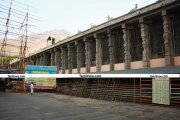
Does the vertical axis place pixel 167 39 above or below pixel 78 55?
above

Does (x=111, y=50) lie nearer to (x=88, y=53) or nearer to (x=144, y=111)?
(x=88, y=53)

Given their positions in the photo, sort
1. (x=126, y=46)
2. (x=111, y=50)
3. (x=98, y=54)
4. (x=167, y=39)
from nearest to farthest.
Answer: (x=167, y=39)
(x=126, y=46)
(x=111, y=50)
(x=98, y=54)

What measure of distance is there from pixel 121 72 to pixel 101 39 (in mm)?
7300

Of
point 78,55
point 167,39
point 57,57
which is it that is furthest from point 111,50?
point 57,57

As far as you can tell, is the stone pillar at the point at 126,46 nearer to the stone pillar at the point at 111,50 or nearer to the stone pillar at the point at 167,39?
the stone pillar at the point at 111,50

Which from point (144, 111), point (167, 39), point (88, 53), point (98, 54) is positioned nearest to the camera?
point (144, 111)

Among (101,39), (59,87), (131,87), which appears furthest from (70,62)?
(131,87)

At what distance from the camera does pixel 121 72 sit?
24.0 metres

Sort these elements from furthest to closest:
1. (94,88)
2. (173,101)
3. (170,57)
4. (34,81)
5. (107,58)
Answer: (34,81) → (107,58) → (94,88) → (170,57) → (173,101)

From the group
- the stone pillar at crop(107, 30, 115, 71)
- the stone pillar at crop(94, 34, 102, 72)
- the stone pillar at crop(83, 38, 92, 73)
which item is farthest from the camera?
the stone pillar at crop(83, 38, 92, 73)

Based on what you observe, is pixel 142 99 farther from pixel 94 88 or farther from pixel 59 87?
pixel 59 87

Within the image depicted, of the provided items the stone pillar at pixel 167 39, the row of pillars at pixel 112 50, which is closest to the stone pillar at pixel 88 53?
the row of pillars at pixel 112 50

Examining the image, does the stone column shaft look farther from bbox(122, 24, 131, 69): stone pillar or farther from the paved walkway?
the paved walkway

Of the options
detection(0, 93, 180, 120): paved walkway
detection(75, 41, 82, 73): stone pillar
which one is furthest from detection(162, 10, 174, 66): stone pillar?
detection(75, 41, 82, 73): stone pillar
